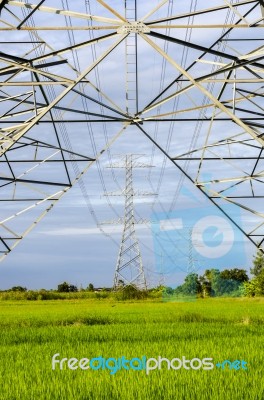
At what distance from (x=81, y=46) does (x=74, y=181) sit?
7426 mm

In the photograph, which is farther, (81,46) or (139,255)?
(139,255)

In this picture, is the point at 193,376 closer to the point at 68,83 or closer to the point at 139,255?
the point at 68,83

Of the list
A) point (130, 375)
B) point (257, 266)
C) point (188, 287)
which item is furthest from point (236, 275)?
point (130, 375)

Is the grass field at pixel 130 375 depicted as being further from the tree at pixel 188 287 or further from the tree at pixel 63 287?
the tree at pixel 63 287

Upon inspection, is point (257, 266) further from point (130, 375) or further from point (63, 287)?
point (130, 375)

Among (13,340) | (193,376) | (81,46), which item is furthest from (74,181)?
(193,376)

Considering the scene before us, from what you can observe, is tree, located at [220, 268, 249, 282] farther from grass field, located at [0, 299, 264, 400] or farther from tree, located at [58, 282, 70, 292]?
grass field, located at [0, 299, 264, 400]

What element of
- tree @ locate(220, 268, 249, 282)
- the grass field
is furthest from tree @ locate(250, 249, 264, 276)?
the grass field

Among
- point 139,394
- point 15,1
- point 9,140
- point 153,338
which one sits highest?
point 15,1

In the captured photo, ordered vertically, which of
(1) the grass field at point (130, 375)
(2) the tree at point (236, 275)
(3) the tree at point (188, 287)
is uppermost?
(2) the tree at point (236, 275)

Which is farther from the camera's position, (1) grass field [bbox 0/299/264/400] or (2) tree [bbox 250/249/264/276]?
(2) tree [bbox 250/249/264/276]

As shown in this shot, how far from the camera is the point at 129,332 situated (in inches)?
713

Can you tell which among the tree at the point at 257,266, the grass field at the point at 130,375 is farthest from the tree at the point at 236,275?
the grass field at the point at 130,375

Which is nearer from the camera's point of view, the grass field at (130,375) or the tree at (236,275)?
the grass field at (130,375)
